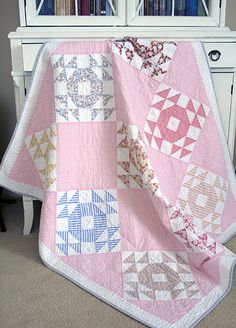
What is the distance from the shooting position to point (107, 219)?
1408 millimetres

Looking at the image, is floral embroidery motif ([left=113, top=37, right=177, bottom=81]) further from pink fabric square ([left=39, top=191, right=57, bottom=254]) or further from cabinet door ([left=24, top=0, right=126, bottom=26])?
pink fabric square ([left=39, top=191, right=57, bottom=254])

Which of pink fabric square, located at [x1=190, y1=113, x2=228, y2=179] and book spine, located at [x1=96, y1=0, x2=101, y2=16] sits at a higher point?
book spine, located at [x1=96, y1=0, x2=101, y2=16]

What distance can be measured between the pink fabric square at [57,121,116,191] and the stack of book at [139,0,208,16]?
2.08 feet

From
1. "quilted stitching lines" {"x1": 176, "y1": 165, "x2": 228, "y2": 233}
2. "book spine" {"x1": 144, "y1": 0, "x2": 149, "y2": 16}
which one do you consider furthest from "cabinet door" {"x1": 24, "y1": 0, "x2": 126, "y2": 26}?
"quilted stitching lines" {"x1": 176, "y1": 165, "x2": 228, "y2": 233}

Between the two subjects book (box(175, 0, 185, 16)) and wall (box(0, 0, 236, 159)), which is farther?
wall (box(0, 0, 236, 159))

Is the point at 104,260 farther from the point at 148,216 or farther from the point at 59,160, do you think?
the point at 59,160

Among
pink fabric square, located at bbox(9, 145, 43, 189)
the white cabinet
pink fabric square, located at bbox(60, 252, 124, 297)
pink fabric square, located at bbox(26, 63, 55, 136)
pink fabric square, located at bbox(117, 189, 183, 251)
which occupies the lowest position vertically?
pink fabric square, located at bbox(60, 252, 124, 297)

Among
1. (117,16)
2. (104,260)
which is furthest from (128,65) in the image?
(104,260)

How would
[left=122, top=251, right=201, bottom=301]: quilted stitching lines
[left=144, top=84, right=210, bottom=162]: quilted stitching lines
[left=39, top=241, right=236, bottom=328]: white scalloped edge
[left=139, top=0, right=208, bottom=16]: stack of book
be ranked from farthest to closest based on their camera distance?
[left=139, top=0, right=208, bottom=16]: stack of book
[left=144, top=84, right=210, bottom=162]: quilted stitching lines
[left=122, top=251, right=201, bottom=301]: quilted stitching lines
[left=39, top=241, right=236, bottom=328]: white scalloped edge

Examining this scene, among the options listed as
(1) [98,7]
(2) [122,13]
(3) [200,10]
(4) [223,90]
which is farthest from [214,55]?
(1) [98,7]

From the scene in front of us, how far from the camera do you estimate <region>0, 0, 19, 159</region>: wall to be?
1916mm

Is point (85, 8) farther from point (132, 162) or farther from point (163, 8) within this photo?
point (132, 162)

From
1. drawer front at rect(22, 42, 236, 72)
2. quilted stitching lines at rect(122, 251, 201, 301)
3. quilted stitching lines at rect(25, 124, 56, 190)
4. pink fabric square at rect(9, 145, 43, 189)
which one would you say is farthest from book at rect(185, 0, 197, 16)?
quilted stitching lines at rect(122, 251, 201, 301)

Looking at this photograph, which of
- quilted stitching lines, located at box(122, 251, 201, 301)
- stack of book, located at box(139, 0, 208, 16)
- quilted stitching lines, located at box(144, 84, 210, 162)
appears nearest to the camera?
quilted stitching lines, located at box(122, 251, 201, 301)
